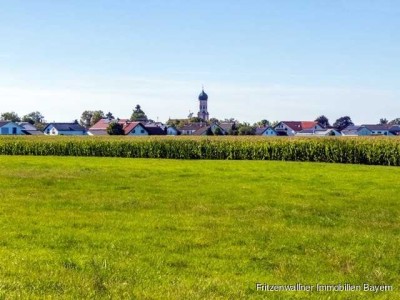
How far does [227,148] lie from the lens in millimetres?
52250

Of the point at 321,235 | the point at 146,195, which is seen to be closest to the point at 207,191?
the point at 146,195

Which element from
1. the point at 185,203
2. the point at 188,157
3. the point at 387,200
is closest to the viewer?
the point at 185,203

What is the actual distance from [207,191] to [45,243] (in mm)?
10000

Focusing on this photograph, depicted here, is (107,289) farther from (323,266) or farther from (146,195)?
(146,195)

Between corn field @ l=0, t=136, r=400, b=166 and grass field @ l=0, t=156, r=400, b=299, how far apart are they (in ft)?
92.7

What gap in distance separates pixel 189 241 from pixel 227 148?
4186 centimetres

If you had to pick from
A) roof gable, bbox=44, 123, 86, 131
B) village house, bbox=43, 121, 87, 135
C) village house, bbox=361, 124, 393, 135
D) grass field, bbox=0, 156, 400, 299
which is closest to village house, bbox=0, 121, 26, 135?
village house, bbox=43, 121, 87, 135

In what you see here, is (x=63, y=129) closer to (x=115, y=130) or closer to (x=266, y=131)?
(x=115, y=130)

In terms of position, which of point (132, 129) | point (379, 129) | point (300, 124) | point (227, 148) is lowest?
point (227, 148)

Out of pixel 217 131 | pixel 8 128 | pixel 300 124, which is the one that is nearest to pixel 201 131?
pixel 217 131

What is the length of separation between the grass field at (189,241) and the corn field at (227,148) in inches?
1112

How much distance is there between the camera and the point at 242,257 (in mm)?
9453

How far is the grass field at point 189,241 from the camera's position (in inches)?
298

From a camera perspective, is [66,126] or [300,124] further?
[300,124]
